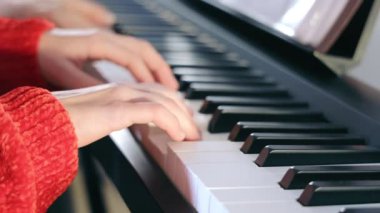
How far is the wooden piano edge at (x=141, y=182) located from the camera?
67 centimetres

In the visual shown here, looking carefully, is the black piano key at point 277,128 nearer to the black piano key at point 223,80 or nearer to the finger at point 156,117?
the finger at point 156,117

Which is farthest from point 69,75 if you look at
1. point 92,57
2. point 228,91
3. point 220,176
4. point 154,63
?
point 220,176

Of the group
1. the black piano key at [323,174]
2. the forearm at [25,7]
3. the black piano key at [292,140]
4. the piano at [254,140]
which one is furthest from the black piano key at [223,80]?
the forearm at [25,7]

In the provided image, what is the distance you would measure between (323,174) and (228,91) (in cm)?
31

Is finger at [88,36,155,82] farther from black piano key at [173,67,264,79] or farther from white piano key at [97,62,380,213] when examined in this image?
white piano key at [97,62,380,213]

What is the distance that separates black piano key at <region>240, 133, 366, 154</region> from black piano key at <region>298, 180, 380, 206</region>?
0.13m

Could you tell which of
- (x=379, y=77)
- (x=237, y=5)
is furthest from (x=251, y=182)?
(x=237, y=5)

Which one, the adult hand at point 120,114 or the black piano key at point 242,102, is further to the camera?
the black piano key at point 242,102

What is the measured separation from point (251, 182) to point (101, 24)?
802mm

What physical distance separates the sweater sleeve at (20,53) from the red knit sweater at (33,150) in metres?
0.39

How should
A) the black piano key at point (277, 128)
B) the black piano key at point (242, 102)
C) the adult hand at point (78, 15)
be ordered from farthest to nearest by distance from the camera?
1. the adult hand at point (78, 15)
2. the black piano key at point (242, 102)
3. the black piano key at point (277, 128)

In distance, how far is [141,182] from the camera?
2.39ft

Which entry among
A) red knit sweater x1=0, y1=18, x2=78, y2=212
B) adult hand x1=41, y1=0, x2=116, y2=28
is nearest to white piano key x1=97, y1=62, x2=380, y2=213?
red knit sweater x1=0, y1=18, x2=78, y2=212

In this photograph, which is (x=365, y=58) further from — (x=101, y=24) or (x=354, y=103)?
(x=101, y=24)
